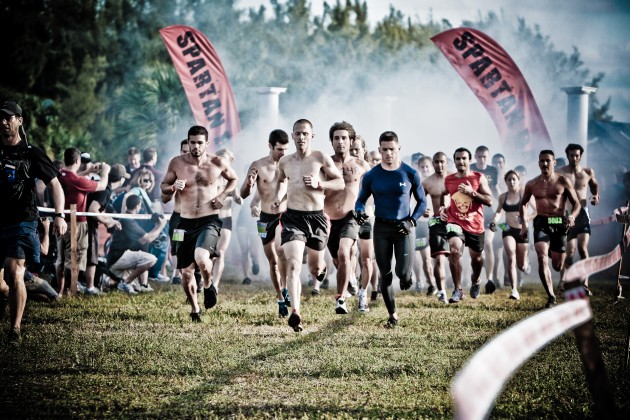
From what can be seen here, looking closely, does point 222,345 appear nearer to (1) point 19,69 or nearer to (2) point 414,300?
(2) point 414,300

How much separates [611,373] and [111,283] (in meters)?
9.32

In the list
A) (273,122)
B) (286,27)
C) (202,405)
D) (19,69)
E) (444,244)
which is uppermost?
(286,27)

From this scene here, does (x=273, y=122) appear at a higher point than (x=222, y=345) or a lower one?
higher

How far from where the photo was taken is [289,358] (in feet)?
27.1

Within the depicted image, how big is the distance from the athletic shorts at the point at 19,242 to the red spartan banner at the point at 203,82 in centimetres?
1083

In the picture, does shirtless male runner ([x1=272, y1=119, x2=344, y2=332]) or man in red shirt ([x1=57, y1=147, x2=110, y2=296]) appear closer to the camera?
shirtless male runner ([x1=272, y1=119, x2=344, y2=332])

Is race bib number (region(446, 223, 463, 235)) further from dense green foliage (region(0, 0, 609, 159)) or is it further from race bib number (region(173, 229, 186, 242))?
dense green foliage (region(0, 0, 609, 159))

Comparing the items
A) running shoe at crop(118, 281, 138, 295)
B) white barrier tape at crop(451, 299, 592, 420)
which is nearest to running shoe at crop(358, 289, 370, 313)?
running shoe at crop(118, 281, 138, 295)

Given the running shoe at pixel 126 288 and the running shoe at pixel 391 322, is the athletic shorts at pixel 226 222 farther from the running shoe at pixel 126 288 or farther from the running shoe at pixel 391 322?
the running shoe at pixel 391 322

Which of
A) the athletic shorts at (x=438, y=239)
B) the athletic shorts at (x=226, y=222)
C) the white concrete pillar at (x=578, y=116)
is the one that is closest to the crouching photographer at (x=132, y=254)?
the athletic shorts at (x=226, y=222)

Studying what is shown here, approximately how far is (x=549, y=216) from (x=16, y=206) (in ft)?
25.1

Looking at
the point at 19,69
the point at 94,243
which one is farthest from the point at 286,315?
the point at 19,69

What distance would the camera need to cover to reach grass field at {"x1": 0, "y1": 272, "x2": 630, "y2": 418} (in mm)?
6379

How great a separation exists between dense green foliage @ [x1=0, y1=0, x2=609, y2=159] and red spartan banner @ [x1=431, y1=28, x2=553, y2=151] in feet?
66.8
